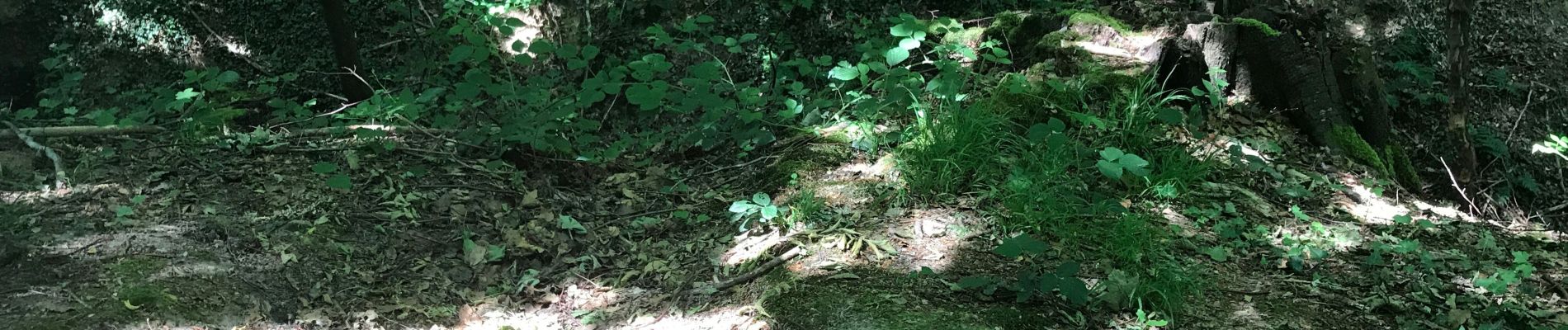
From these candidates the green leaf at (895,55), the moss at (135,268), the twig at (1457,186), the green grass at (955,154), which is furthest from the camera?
the twig at (1457,186)

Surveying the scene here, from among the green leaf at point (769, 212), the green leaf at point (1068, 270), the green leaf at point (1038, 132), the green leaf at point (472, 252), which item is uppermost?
the green leaf at point (1038, 132)

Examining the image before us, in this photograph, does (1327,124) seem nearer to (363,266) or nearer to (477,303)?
(477,303)

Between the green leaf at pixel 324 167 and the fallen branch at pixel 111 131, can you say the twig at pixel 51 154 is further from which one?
the green leaf at pixel 324 167

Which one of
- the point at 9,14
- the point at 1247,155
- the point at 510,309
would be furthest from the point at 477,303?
the point at 9,14

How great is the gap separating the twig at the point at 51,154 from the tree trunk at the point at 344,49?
137cm

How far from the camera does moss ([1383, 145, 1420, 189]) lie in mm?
4066

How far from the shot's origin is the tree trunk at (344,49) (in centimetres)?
475

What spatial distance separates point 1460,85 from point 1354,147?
0.69 m

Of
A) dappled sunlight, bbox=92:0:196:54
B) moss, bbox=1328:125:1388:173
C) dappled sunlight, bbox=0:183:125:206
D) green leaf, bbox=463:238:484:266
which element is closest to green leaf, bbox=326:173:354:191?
green leaf, bbox=463:238:484:266

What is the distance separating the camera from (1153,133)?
3625 millimetres

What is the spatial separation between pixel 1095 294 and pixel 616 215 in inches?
78.0

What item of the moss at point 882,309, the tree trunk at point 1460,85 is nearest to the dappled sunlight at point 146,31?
the moss at point 882,309

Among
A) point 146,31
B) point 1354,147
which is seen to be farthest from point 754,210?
point 146,31

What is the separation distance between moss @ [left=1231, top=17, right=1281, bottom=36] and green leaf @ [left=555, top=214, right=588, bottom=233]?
10.3ft
